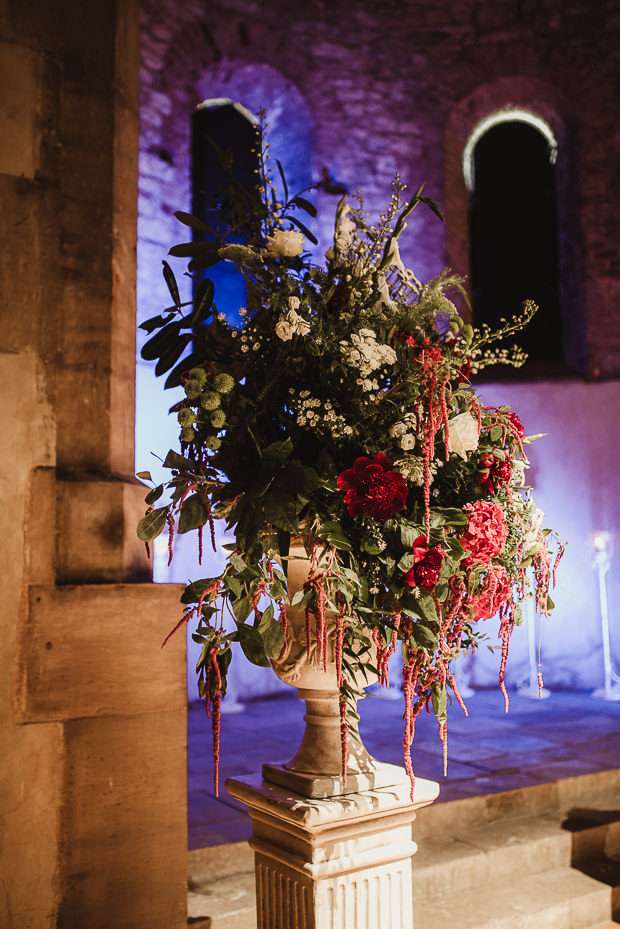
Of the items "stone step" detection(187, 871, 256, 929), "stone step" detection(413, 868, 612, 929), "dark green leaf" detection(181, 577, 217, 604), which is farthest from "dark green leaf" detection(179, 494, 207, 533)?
"stone step" detection(413, 868, 612, 929)

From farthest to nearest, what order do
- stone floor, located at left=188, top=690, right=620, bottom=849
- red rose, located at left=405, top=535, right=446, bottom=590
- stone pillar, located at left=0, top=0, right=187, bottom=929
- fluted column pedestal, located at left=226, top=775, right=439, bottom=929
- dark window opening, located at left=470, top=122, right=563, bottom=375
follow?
dark window opening, located at left=470, top=122, right=563, bottom=375, stone floor, located at left=188, top=690, right=620, bottom=849, stone pillar, located at left=0, top=0, right=187, bottom=929, fluted column pedestal, located at left=226, top=775, right=439, bottom=929, red rose, located at left=405, top=535, right=446, bottom=590

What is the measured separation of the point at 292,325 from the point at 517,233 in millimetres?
7039

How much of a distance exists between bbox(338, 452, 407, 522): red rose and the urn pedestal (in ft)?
1.13

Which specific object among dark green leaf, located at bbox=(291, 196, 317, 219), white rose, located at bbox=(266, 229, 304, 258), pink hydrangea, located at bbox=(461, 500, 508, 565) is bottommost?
pink hydrangea, located at bbox=(461, 500, 508, 565)

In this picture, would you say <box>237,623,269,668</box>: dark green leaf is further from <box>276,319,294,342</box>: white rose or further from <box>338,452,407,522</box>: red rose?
<box>276,319,294,342</box>: white rose

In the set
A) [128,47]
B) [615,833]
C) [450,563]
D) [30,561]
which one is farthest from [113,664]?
[615,833]

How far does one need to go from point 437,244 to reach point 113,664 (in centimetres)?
629

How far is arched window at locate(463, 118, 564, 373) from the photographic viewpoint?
26.0 feet

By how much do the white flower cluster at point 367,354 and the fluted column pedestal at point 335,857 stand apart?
3.08 feet

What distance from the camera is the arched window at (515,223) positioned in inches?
312

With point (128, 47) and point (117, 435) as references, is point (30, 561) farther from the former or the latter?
point (128, 47)

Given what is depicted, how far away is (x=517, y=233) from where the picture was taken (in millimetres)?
8016

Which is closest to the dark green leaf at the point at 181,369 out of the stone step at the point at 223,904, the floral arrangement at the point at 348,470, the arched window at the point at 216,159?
the floral arrangement at the point at 348,470

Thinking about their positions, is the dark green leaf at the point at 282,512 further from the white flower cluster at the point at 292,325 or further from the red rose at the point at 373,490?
the white flower cluster at the point at 292,325
